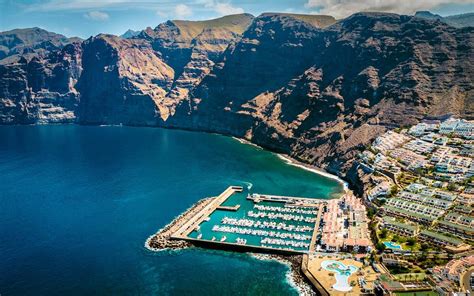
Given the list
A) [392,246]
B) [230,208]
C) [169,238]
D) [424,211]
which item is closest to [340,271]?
[392,246]

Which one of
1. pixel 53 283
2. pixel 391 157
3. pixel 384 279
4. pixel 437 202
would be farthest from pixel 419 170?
pixel 53 283

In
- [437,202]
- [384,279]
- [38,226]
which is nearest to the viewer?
[384,279]

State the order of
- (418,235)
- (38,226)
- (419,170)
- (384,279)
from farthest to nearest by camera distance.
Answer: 1. (419,170)
2. (38,226)
3. (418,235)
4. (384,279)

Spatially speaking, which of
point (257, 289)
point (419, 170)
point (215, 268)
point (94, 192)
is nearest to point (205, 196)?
point (94, 192)

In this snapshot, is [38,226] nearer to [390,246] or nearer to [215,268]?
[215,268]

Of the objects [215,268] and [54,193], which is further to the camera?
[54,193]

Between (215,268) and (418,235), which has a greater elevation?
(418,235)
